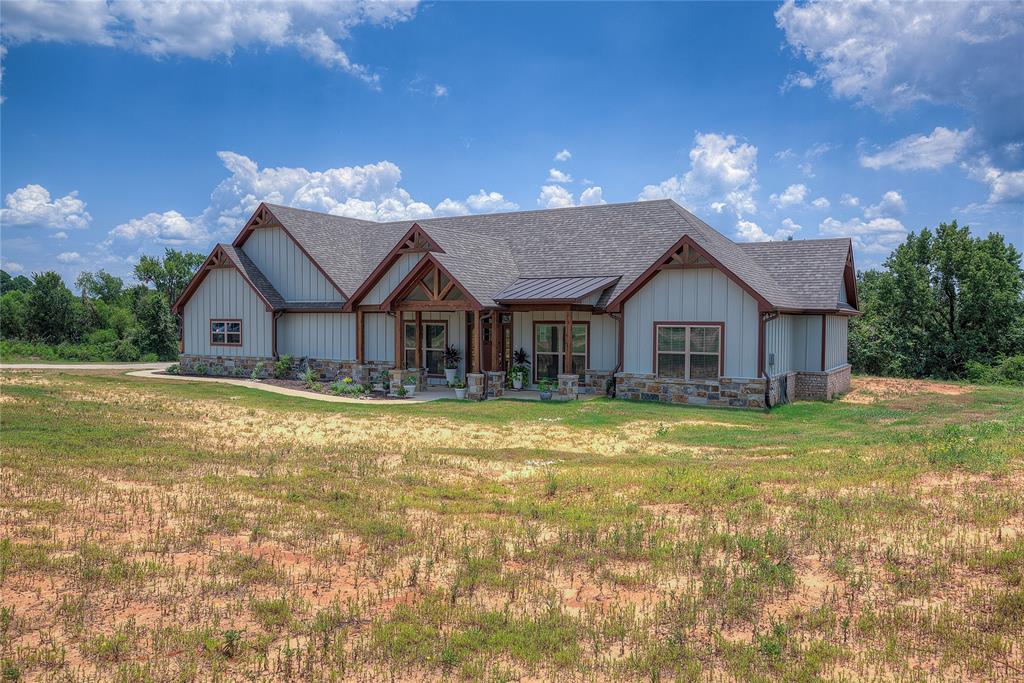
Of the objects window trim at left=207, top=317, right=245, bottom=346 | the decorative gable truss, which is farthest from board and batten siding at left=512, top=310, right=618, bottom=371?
window trim at left=207, top=317, right=245, bottom=346

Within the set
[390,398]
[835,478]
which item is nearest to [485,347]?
[390,398]

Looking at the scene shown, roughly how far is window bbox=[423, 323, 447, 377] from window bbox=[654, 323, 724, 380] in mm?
8297

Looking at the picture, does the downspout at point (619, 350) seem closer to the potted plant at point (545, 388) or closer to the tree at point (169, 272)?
the potted plant at point (545, 388)

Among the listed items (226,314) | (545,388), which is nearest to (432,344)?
(545,388)

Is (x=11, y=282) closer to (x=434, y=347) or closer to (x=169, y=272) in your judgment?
(x=169, y=272)

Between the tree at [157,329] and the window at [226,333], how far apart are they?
451 inches

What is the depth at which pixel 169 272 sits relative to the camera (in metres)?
56.5

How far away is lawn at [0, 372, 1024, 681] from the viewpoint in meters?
5.53

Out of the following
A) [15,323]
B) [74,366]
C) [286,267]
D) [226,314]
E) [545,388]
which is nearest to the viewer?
[545,388]

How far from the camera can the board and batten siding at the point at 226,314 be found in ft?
101

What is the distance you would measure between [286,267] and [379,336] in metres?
6.01

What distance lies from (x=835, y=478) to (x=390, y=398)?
15.9m

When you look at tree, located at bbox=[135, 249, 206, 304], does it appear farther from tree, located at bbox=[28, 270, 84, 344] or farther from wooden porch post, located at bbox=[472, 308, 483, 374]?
wooden porch post, located at bbox=[472, 308, 483, 374]

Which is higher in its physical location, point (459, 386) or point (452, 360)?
point (452, 360)
